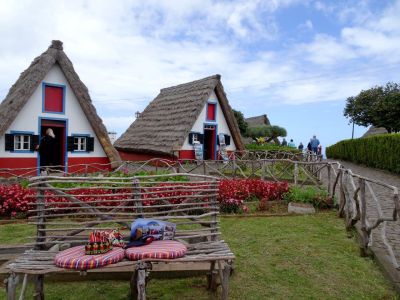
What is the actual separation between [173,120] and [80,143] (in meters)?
7.10

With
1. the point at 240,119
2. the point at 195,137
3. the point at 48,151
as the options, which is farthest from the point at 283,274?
the point at 240,119

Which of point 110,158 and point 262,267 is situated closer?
point 262,267

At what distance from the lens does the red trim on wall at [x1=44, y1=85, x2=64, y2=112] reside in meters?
14.2

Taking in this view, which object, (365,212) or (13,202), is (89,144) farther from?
(365,212)

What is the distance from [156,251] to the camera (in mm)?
3428

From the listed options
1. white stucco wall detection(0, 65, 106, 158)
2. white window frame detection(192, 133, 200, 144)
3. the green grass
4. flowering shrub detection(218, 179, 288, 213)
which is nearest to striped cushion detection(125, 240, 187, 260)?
the green grass

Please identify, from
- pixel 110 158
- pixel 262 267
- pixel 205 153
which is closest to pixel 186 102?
pixel 205 153

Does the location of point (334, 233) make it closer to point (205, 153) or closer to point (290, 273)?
point (290, 273)

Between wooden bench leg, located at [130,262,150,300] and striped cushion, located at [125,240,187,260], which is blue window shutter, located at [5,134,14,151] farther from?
wooden bench leg, located at [130,262,150,300]

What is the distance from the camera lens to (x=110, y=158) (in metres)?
15.3

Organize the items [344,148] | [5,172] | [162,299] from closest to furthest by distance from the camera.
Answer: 1. [162,299]
2. [5,172]
3. [344,148]

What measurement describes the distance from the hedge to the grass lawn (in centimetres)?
1197

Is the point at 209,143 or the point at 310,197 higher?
the point at 209,143

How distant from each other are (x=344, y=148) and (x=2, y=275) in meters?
29.0
